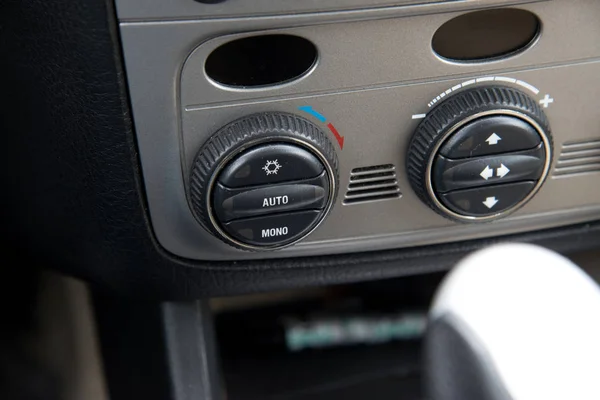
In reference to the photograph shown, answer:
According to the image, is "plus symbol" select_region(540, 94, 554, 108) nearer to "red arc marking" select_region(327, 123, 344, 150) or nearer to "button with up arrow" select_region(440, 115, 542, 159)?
"button with up arrow" select_region(440, 115, 542, 159)

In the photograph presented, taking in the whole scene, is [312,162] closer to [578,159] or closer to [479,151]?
[479,151]

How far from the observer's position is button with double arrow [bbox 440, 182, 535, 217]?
61 cm

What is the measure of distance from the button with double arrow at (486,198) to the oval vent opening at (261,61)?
0.15m

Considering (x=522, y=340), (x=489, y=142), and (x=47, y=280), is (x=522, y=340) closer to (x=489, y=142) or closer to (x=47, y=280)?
(x=489, y=142)

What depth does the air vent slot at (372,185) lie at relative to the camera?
0.61m

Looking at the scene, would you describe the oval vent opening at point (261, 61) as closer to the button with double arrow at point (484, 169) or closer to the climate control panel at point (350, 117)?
the climate control panel at point (350, 117)

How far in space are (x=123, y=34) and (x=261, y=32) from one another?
9 centimetres

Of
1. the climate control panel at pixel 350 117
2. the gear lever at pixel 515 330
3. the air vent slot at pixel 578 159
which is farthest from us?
the air vent slot at pixel 578 159

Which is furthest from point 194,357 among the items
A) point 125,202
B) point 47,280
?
point 47,280

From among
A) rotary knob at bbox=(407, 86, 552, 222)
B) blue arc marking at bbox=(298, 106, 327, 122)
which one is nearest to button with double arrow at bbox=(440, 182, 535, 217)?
rotary knob at bbox=(407, 86, 552, 222)

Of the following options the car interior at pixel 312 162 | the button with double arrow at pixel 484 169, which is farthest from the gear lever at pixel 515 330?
the button with double arrow at pixel 484 169

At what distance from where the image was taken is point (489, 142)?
591mm

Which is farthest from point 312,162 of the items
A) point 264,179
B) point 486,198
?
point 486,198

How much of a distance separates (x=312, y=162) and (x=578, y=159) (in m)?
0.23
